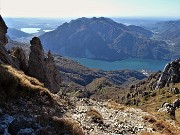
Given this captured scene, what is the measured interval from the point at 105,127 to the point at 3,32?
88.9 feet

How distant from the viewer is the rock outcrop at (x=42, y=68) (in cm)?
4609

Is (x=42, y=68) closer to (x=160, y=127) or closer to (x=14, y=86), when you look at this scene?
(x=160, y=127)

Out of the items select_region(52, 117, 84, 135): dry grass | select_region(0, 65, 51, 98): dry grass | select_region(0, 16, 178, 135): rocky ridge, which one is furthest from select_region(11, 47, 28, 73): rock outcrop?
select_region(52, 117, 84, 135): dry grass

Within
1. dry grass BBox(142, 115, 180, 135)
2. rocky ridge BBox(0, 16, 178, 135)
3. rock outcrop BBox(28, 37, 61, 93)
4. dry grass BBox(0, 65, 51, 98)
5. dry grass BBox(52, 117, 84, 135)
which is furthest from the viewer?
rock outcrop BBox(28, 37, 61, 93)

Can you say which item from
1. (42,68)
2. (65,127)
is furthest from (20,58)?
(65,127)

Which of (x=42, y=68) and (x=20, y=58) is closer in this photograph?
(x=42, y=68)

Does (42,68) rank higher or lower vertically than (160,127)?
higher

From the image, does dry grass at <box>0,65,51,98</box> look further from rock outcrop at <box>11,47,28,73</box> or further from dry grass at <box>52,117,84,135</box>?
rock outcrop at <box>11,47,28,73</box>

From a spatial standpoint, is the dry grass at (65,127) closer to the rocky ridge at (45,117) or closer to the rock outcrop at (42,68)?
the rocky ridge at (45,117)

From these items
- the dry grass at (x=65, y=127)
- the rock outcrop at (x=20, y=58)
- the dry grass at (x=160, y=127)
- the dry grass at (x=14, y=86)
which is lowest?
the dry grass at (x=160, y=127)

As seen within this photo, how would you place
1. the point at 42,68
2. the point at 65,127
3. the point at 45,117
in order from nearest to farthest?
the point at 65,127 < the point at 45,117 < the point at 42,68

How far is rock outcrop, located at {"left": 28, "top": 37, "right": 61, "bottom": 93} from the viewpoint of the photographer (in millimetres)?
46094

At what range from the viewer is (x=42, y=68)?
47000mm

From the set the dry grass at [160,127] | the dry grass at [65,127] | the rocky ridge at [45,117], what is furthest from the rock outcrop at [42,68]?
the dry grass at [65,127]
